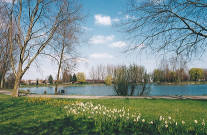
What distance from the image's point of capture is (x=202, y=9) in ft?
16.7

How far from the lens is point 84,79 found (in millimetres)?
102438

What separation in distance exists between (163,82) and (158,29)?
6184 cm

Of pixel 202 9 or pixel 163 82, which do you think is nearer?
pixel 202 9

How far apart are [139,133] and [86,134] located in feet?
4.54

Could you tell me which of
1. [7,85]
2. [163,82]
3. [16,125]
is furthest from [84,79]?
[16,125]

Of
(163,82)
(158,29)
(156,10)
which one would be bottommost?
(163,82)

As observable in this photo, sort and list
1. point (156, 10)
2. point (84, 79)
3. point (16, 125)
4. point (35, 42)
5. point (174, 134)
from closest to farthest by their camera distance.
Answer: point (174, 134) < point (16, 125) < point (156, 10) < point (35, 42) < point (84, 79)

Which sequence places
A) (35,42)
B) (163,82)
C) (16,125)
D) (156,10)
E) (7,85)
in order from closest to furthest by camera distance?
1. (16,125)
2. (156,10)
3. (35,42)
4. (7,85)
5. (163,82)

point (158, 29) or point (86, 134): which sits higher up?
point (158, 29)

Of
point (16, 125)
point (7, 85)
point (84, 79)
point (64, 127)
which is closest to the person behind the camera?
point (64, 127)

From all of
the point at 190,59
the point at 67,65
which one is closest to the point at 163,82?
the point at 67,65

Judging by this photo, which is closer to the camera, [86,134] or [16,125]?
[86,134]

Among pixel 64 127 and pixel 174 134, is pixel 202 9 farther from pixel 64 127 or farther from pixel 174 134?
pixel 64 127

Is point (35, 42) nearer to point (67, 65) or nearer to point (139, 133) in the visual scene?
point (67, 65)
